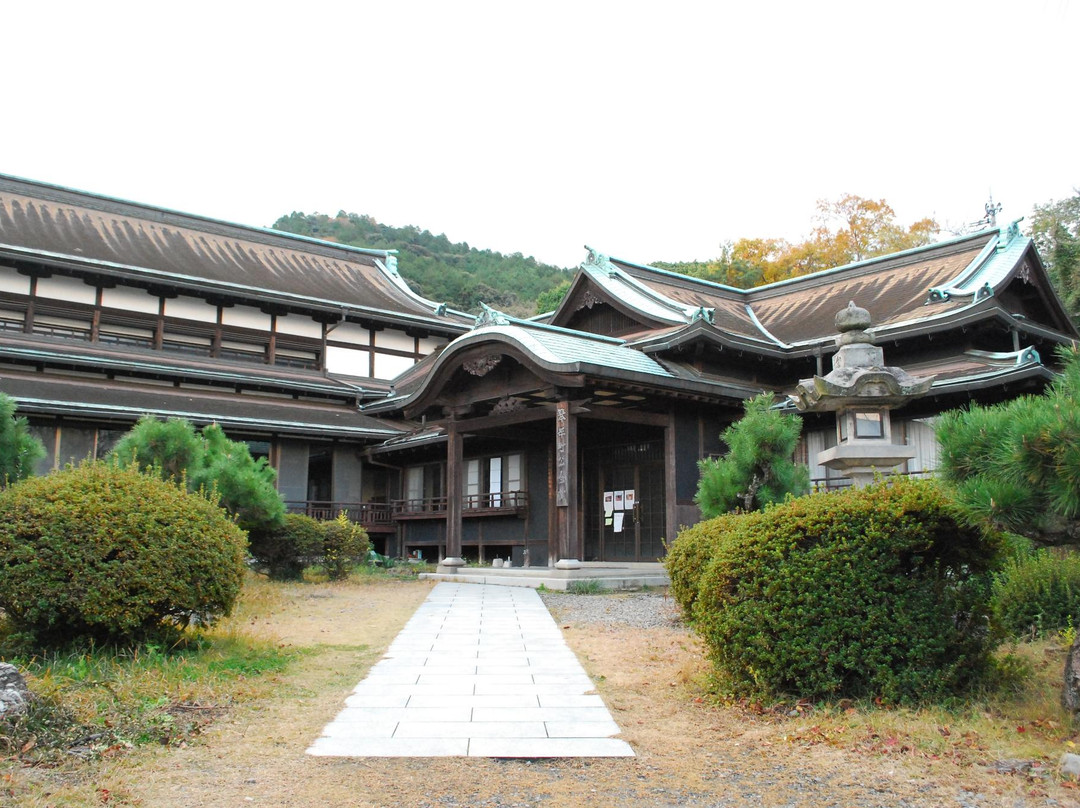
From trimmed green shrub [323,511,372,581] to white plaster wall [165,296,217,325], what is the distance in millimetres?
11354

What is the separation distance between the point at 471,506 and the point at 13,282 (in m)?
13.6

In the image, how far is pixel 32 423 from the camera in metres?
21.0

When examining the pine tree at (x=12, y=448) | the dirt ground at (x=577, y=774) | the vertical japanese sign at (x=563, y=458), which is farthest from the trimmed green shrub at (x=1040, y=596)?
the pine tree at (x=12, y=448)

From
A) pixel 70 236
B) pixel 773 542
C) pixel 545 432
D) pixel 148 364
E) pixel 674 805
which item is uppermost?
pixel 70 236

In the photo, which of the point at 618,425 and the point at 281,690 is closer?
the point at 281,690

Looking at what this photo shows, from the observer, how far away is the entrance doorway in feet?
63.0

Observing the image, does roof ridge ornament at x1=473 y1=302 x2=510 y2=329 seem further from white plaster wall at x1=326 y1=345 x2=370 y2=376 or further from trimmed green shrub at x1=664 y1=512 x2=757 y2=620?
white plaster wall at x1=326 y1=345 x2=370 y2=376

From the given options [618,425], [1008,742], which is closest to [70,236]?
[618,425]

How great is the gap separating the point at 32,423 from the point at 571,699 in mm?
18915

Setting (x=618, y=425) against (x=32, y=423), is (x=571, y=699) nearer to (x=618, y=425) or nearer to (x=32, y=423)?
(x=618, y=425)

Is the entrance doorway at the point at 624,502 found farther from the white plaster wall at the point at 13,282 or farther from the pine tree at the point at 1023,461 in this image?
the white plaster wall at the point at 13,282

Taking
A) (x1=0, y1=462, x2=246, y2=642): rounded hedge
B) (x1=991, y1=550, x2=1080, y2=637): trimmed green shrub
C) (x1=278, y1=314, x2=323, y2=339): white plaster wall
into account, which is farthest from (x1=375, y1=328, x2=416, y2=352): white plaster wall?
(x1=991, y1=550, x2=1080, y2=637): trimmed green shrub

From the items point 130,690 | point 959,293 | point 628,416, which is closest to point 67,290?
point 628,416

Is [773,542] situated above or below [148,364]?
below
